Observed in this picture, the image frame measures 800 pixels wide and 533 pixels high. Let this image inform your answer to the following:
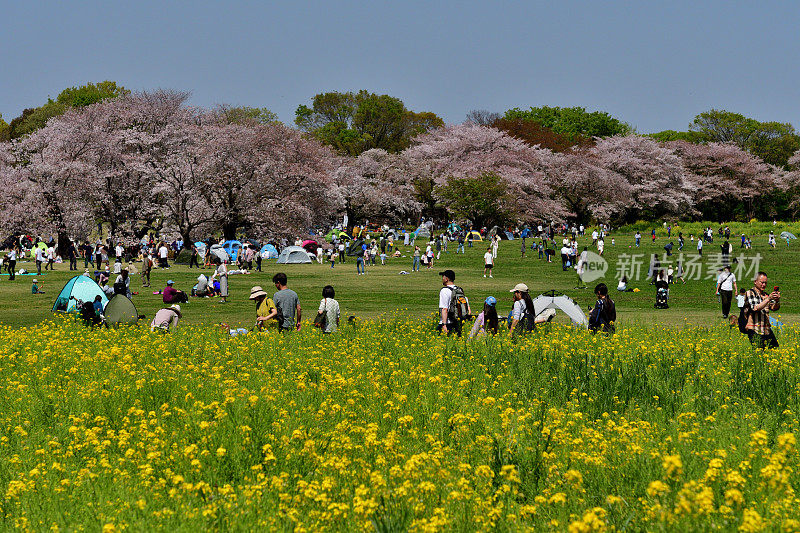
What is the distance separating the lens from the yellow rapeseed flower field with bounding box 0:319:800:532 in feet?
15.4

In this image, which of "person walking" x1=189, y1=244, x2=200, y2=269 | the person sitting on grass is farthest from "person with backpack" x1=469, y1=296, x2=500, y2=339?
"person walking" x1=189, y1=244, x2=200, y2=269

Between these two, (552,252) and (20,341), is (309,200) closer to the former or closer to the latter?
(552,252)

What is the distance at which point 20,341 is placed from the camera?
12.6 m

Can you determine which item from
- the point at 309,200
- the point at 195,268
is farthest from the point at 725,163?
the point at 195,268

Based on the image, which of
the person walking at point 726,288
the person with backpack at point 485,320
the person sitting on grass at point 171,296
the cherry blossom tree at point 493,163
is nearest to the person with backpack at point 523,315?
the person with backpack at point 485,320

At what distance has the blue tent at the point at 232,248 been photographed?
141 ft

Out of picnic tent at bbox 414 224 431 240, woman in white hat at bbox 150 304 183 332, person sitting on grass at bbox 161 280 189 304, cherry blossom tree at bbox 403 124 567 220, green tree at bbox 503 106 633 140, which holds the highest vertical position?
green tree at bbox 503 106 633 140

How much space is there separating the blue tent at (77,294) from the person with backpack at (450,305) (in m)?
11.3

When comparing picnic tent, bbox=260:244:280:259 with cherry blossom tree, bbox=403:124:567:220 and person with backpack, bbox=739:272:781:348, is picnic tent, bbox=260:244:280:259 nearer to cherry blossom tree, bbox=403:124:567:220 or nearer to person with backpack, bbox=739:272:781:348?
cherry blossom tree, bbox=403:124:567:220

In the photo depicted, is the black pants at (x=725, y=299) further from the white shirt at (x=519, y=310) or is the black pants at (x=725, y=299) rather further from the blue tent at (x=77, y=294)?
the blue tent at (x=77, y=294)

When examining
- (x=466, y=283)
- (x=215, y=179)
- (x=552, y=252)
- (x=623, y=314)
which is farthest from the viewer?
(x=215, y=179)

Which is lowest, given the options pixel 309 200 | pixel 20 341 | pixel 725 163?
pixel 20 341

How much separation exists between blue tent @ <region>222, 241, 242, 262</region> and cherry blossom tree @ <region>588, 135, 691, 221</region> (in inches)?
1655

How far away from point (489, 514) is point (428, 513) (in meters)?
0.51
